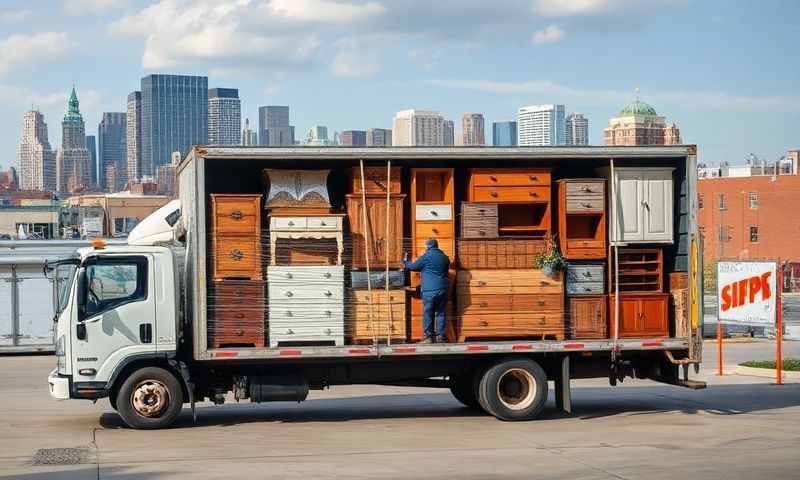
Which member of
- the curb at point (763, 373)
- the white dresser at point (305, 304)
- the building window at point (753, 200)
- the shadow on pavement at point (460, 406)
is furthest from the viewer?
the building window at point (753, 200)

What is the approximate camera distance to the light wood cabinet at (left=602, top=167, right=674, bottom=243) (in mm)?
16625

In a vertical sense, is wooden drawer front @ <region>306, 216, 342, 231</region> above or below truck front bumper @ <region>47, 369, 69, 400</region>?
above

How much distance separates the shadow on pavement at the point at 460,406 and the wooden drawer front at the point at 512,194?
3266 mm

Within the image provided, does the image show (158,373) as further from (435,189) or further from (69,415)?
(435,189)

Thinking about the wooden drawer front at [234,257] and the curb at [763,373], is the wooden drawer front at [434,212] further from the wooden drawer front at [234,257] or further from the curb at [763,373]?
the curb at [763,373]

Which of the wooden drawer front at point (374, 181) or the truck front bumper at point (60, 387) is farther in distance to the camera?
the wooden drawer front at point (374, 181)

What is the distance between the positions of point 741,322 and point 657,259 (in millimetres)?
6168

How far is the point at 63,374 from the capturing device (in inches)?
610

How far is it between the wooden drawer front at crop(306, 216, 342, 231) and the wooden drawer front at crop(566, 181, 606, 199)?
131 inches

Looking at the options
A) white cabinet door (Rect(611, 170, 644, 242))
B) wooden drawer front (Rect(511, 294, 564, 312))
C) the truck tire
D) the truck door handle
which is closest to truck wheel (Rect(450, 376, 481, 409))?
wooden drawer front (Rect(511, 294, 564, 312))

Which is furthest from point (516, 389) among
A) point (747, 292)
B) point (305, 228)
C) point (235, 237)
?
point (747, 292)

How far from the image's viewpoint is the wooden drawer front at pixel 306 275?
15.8 meters

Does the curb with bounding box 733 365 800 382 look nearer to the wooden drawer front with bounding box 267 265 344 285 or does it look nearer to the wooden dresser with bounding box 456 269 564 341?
the wooden dresser with bounding box 456 269 564 341

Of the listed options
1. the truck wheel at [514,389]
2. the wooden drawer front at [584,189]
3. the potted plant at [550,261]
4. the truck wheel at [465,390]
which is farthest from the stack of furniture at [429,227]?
the wooden drawer front at [584,189]
